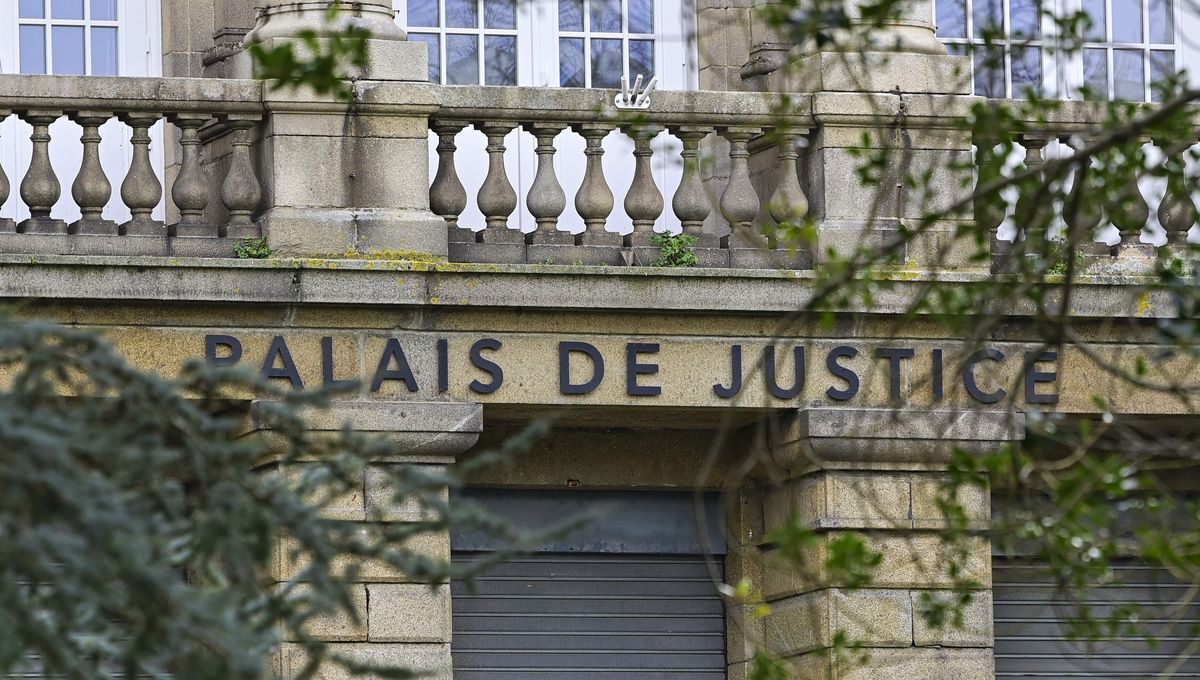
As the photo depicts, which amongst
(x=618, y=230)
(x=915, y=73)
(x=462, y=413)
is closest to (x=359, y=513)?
(x=462, y=413)

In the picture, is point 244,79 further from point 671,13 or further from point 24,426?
point 24,426

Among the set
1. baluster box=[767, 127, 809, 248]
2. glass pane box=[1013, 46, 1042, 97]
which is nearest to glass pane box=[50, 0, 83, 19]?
baluster box=[767, 127, 809, 248]

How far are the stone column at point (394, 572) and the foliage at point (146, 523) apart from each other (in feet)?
17.8

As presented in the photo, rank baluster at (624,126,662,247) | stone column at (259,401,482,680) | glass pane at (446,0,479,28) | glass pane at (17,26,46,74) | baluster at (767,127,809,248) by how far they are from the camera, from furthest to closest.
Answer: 1. glass pane at (446,0,479,28)
2. glass pane at (17,26,46,74)
3. baluster at (767,127,809,248)
4. baluster at (624,126,662,247)
5. stone column at (259,401,482,680)

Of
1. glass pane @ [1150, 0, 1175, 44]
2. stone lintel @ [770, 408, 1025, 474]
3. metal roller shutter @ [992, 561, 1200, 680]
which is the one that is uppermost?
glass pane @ [1150, 0, 1175, 44]

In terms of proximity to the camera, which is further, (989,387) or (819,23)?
(989,387)

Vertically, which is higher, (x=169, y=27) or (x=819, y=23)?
(x=169, y=27)

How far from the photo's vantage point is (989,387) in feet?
42.9

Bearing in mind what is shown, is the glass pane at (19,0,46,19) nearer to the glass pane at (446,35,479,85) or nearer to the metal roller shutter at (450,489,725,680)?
the glass pane at (446,35,479,85)

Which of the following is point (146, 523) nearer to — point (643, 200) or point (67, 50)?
point (643, 200)

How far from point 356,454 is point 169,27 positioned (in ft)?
26.1

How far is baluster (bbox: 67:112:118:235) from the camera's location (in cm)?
1227

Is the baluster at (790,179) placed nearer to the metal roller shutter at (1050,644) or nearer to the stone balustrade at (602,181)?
the stone balustrade at (602,181)

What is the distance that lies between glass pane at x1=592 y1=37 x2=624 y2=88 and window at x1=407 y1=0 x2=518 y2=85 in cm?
46
